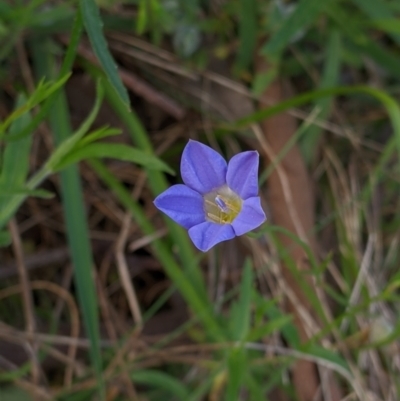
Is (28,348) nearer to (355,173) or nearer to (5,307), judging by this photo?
(5,307)

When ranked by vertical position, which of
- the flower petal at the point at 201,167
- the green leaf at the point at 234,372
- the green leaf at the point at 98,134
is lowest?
the green leaf at the point at 234,372

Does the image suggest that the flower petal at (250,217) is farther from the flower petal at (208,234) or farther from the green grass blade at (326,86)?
the green grass blade at (326,86)

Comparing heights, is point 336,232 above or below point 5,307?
below

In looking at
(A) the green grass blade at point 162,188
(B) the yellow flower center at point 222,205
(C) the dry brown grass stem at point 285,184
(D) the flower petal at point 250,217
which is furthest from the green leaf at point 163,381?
(D) the flower petal at point 250,217

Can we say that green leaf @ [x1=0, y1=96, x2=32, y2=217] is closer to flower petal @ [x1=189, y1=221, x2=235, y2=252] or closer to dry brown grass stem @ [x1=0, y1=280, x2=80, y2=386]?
flower petal @ [x1=189, y1=221, x2=235, y2=252]

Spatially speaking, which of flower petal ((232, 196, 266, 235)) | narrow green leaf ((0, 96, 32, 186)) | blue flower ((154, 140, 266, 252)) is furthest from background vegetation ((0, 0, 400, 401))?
flower petal ((232, 196, 266, 235))

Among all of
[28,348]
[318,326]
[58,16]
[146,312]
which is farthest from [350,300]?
[58,16]

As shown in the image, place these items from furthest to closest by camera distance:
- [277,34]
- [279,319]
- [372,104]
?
[372,104] < [277,34] < [279,319]
